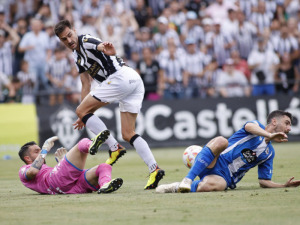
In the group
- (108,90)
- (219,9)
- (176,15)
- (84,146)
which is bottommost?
(84,146)

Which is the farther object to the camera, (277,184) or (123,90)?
(123,90)

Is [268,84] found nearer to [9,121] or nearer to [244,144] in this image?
[9,121]

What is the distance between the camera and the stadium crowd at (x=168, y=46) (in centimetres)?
1655

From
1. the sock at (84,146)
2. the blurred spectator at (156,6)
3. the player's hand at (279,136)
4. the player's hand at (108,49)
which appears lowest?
the sock at (84,146)

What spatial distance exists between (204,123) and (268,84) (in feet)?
8.01

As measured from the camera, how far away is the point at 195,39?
717 inches

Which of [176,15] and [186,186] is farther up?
[176,15]

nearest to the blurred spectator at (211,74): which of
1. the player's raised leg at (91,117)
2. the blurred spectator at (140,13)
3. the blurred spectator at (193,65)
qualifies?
the blurred spectator at (193,65)

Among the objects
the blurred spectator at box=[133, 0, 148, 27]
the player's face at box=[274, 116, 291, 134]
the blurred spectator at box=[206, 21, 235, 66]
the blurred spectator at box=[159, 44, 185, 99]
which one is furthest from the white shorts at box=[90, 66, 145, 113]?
the blurred spectator at box=[133, 0, 148, 27]

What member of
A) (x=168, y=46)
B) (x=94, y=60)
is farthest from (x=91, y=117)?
(x=168, y=46)

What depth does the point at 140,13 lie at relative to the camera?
63.9 ft

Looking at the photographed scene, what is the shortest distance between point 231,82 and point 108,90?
9.51 m

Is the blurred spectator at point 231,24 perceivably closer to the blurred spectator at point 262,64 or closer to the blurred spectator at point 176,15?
the blurred spectator at point 262,64

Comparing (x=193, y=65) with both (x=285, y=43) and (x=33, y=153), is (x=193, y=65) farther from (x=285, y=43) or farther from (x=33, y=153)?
(x=33, y=153)
